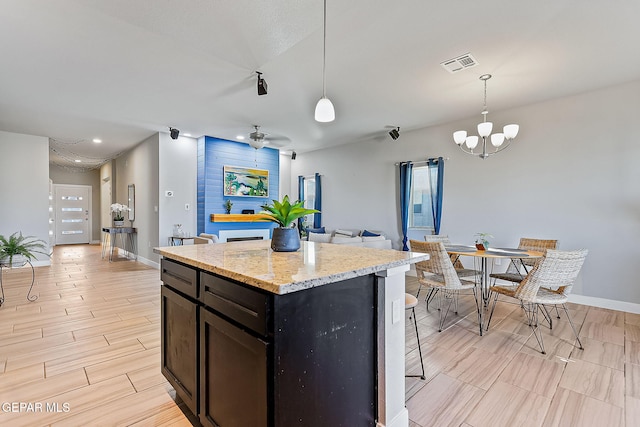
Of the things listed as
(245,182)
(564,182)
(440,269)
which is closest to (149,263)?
(245,182)

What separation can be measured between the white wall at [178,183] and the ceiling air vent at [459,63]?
5.20 metres

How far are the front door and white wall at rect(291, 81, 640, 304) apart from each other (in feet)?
36.0

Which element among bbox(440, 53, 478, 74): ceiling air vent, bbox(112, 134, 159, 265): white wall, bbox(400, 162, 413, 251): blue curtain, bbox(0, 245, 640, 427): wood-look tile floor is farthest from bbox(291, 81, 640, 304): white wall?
bbox(112, 134, 159, 265): white wall

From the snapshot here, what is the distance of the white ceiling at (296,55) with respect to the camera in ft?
7.57

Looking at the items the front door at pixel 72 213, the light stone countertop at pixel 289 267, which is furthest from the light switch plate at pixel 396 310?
the front door at pixel 72 213

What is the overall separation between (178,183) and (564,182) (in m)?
6.59

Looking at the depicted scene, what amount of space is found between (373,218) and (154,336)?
4.53m

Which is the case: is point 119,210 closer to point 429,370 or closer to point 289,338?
point 429,370

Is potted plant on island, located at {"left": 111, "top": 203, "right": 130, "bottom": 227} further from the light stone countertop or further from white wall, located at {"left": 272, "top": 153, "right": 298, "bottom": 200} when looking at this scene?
the light stone countertop

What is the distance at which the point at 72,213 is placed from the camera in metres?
10.2

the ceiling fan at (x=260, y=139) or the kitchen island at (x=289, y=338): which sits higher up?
the ceiling fan at (x=260, y=139)

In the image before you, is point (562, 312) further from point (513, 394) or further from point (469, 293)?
point (513, 394)

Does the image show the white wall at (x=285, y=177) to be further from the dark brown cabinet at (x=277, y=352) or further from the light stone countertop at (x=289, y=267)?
the dark brown cabinet at (x=277, y=352)

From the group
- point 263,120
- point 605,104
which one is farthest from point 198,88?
point 605,104
